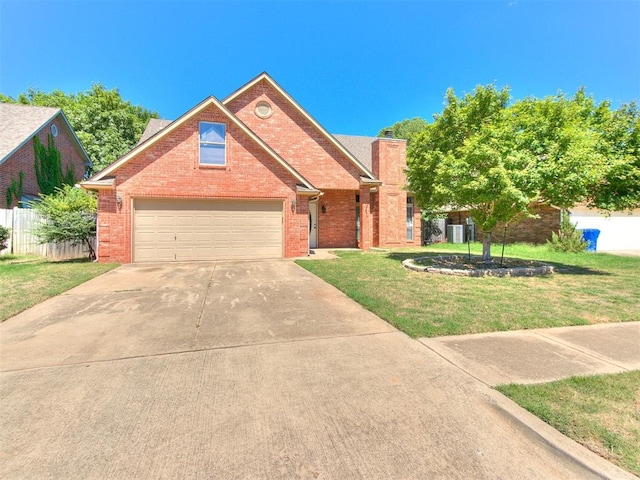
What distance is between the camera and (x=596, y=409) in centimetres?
262

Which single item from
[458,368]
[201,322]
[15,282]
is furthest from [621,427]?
[15,282]

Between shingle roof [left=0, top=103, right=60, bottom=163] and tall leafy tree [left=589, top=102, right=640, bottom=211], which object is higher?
shingle roof [left=0, top=103, right=60, bottom=163]

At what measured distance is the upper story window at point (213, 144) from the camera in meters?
12.5

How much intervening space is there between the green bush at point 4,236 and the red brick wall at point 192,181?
4.98 m

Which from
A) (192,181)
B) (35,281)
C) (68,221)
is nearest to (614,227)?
(192,181)

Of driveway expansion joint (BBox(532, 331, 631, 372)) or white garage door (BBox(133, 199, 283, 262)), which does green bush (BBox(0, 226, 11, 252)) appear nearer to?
white garage door (BBox(133, 199, 283, 262))

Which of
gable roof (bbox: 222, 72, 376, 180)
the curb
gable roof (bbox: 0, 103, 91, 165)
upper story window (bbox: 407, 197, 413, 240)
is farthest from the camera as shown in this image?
upper story window (bbox: 407, 197, 413, 240)

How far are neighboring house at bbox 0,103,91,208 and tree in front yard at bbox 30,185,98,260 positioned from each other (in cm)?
603

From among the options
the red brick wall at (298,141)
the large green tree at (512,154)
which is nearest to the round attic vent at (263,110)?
the red brick wall at (298,141)

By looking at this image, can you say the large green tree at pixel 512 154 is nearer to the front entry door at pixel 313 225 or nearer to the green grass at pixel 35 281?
the front entry door at pixel 313 225

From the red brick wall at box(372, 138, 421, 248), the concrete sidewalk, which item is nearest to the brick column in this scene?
the red brick wall at box(372, 138, 421, 248)

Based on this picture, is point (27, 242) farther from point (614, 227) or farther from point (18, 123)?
point (614, 227)

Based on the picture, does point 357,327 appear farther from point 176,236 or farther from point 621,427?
point 176,236

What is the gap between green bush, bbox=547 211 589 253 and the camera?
15.1 m
